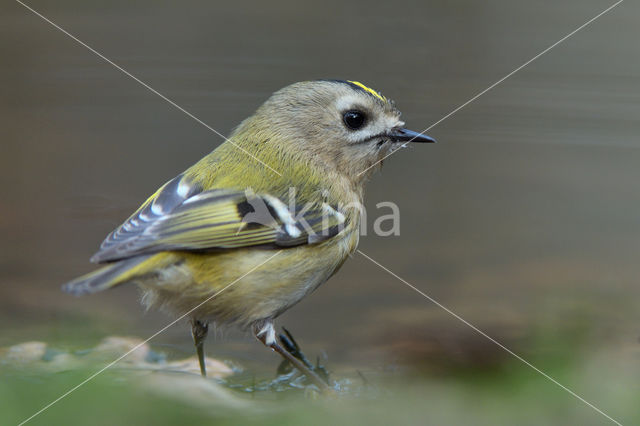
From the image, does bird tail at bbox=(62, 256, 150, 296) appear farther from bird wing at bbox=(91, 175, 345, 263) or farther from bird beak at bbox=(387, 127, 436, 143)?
bird beak at bbox=(387, 127, 436, 143)

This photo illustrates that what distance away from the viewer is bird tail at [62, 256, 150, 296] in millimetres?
919

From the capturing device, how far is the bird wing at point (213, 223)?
1092 millimetres

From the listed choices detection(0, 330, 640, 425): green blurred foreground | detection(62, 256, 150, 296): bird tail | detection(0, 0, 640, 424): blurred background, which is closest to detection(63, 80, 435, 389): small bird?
detection(62, 256, 150, 296): bird tail

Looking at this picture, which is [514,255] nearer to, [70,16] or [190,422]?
[190,422]

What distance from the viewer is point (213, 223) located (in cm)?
117

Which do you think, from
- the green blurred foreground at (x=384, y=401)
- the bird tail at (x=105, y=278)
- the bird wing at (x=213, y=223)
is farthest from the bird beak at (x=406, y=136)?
the green blurred foreground at (x=384, y=401)

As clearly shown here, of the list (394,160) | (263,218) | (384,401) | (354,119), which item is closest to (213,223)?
(263,218)

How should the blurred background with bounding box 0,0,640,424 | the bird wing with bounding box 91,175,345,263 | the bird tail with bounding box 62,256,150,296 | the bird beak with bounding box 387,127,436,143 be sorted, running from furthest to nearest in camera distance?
the bird beak with bounding box 387,127,436,143, the blurred background with bounding box 0,0,640,424, the bird wing with bounding box 91,175,345,263, the bird tail with bounding box 62,256,150,296

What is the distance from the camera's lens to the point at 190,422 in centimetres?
45

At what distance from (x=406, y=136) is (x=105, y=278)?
779 millimetres

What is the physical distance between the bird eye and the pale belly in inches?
12.8

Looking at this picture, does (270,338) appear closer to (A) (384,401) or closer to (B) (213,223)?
(B) (213,223)

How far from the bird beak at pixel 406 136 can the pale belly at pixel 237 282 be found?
337mm

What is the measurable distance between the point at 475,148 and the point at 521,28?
0.64 m
